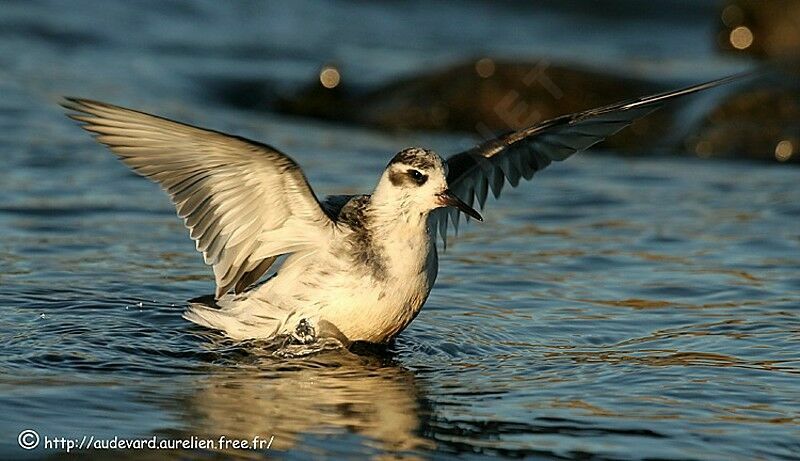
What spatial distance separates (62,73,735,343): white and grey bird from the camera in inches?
259

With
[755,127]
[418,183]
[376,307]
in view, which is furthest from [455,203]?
[755,127]

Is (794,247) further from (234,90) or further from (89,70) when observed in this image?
(89,70)

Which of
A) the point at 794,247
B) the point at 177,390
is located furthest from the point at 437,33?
the point at 177,390

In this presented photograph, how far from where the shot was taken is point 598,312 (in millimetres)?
7895

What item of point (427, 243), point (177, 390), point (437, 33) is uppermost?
point (437, 33)

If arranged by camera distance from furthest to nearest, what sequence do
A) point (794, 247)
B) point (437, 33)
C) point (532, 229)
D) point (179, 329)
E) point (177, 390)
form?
1. point (437, 33)
2. point (532, 229)
3. point (794, 247)
4. point (179, 329)
5. point (177, 390)

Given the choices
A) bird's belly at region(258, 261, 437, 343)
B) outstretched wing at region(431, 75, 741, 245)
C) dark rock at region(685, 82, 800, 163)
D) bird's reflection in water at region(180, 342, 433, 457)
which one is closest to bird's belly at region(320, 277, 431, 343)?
bird's belly at region(258, 261, 437, 343)

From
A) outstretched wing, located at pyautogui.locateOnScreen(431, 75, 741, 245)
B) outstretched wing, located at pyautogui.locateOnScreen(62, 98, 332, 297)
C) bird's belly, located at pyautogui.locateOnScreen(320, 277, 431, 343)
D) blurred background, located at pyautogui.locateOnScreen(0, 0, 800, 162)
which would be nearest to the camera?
outstretched wing, located at pyautogui.locateOnScreen(62, 98, 332, 297)

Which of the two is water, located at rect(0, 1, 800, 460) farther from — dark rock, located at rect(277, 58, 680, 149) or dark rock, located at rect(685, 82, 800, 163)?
dark rock, located at rect(277, 58, 680, 149)

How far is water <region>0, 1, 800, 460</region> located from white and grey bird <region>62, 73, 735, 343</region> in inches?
8.8

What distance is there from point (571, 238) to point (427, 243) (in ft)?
9.89

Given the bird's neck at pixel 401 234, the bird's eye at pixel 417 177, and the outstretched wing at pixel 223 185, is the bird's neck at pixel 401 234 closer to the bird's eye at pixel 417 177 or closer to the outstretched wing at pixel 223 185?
the bird's eye at pixel 417 177

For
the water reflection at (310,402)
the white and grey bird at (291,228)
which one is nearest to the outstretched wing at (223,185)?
the white and grey bird at (291,228)

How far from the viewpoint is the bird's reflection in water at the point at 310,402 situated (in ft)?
18.5
